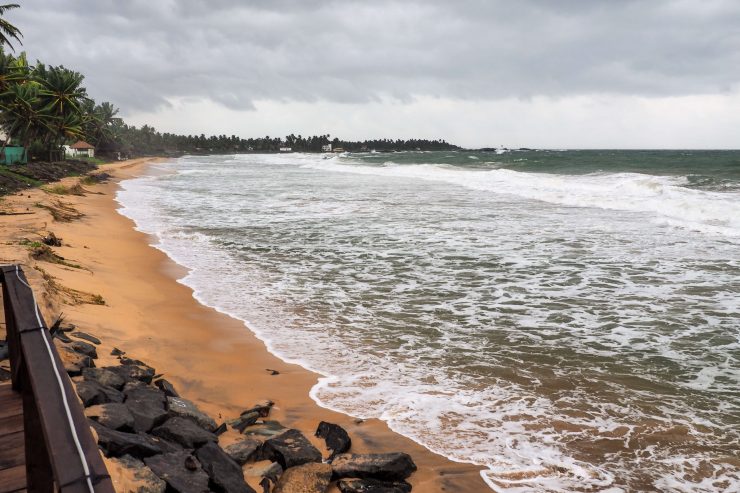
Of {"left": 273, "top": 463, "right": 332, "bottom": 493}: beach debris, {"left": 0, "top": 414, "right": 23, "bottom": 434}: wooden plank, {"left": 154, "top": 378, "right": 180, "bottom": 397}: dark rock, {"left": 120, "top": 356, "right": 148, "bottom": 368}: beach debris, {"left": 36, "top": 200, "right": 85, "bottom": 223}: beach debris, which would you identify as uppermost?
{"left": 36, "top": 200, "right": 85, "bottom": 223}: beach debris

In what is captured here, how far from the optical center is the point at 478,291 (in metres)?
9.98

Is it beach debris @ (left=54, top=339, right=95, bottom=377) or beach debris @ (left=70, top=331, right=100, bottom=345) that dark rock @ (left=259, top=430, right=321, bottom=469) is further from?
beach debris @ (left=70, top=331, right=100, bottom=345)

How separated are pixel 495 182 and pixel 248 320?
34.9 metres

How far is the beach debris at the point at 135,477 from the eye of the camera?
3507 millimetres

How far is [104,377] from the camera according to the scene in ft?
17.3

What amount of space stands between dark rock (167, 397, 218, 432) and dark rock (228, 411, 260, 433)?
198 mm

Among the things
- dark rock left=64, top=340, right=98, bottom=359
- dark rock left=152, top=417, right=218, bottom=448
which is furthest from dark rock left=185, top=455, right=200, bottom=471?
dark rock left=64, top=340, right=98, bottom=359

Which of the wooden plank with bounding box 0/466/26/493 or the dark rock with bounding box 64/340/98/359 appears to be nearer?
the wooden plank with bounding box 0/466/26/493

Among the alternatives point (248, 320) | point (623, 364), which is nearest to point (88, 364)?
point (248, 320)

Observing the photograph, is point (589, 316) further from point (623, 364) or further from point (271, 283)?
point (271, 283)

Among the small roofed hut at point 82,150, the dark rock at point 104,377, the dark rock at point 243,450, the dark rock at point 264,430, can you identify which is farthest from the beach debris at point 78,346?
the small roofed hut at point 82,150

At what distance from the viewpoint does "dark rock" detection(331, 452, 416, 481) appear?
14.1ft

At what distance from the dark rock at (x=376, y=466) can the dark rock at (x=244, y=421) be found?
3.70 ft

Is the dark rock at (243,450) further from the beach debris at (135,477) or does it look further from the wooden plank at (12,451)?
the wooden plank at (12,451)
